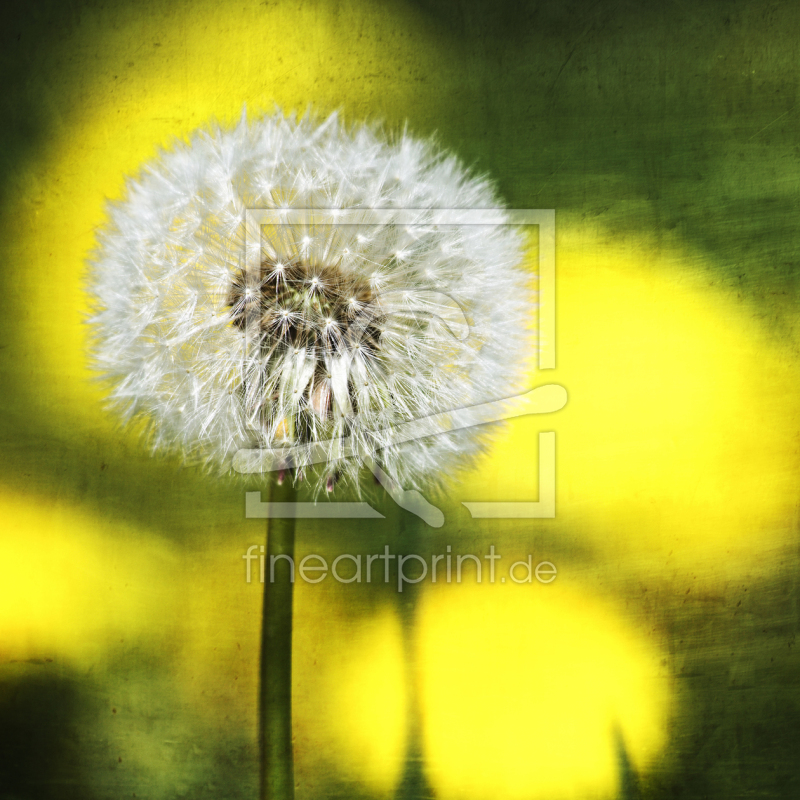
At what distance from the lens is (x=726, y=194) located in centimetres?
125

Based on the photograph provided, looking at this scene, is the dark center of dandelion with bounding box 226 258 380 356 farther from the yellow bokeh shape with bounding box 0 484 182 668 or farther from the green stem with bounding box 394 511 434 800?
the yellow bokeh shape with bounding box 0 484 182 668

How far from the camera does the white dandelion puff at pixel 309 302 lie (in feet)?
3.63

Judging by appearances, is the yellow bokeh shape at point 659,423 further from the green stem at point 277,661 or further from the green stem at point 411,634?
the green stem at point 277,661

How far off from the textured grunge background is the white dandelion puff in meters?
0.08

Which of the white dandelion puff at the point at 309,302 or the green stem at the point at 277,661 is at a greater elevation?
the white dandelion puff at the point at 309,302

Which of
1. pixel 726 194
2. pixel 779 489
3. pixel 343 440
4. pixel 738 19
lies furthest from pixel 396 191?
pixel 779 489

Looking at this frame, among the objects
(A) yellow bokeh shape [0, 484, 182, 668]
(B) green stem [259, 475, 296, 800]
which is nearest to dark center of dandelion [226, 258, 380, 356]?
(B) green stem [259, 475, 296, 800]

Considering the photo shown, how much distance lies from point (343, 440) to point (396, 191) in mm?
539

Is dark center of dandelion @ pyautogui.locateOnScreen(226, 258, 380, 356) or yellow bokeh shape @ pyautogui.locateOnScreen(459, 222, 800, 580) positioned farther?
yellow bokeh shape @ pyautogui.locateOnScreen(459, 222, 800, 580)

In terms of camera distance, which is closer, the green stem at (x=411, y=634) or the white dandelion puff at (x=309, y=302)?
the white dandelion puff at (x=309, y=302)

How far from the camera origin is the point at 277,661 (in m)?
1.26

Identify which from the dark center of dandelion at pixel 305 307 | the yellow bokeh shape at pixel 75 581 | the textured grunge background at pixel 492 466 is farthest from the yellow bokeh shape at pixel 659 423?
the yellow bokeh shape at pixel 75 581

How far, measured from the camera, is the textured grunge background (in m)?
1.25

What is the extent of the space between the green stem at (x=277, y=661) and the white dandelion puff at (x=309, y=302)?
159 mm
